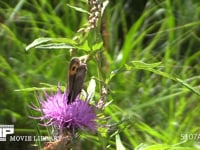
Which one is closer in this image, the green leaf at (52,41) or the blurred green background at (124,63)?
the green leaf at (52,41)

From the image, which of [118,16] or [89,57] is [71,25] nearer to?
[118,16]

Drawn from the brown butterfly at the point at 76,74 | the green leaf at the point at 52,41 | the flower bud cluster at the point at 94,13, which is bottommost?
the brown butterfly at the point at 76,74

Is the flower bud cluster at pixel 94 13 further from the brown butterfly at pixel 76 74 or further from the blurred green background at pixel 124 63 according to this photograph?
the blurred green background at pixel 124 63

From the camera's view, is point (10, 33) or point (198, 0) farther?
point (198, 0)

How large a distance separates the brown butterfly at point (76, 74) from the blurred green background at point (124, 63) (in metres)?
0.70

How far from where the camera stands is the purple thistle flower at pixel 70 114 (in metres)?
1.06

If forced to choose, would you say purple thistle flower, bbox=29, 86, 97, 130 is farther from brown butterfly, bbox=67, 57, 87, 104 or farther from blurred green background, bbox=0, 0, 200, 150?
blurred green background, bbox=0, 0, 200, 150

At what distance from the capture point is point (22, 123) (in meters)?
2.02

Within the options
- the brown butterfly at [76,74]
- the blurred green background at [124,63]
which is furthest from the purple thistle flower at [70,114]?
the blurred green background at [124,63]

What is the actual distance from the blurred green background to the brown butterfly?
2.29ft

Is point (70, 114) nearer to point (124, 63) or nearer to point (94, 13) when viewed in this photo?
point (94, 13)

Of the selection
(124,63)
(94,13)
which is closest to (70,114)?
(94,13)

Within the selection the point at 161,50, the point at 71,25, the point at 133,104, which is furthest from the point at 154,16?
the point at 133,104

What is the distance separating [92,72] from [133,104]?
8.0 inches
